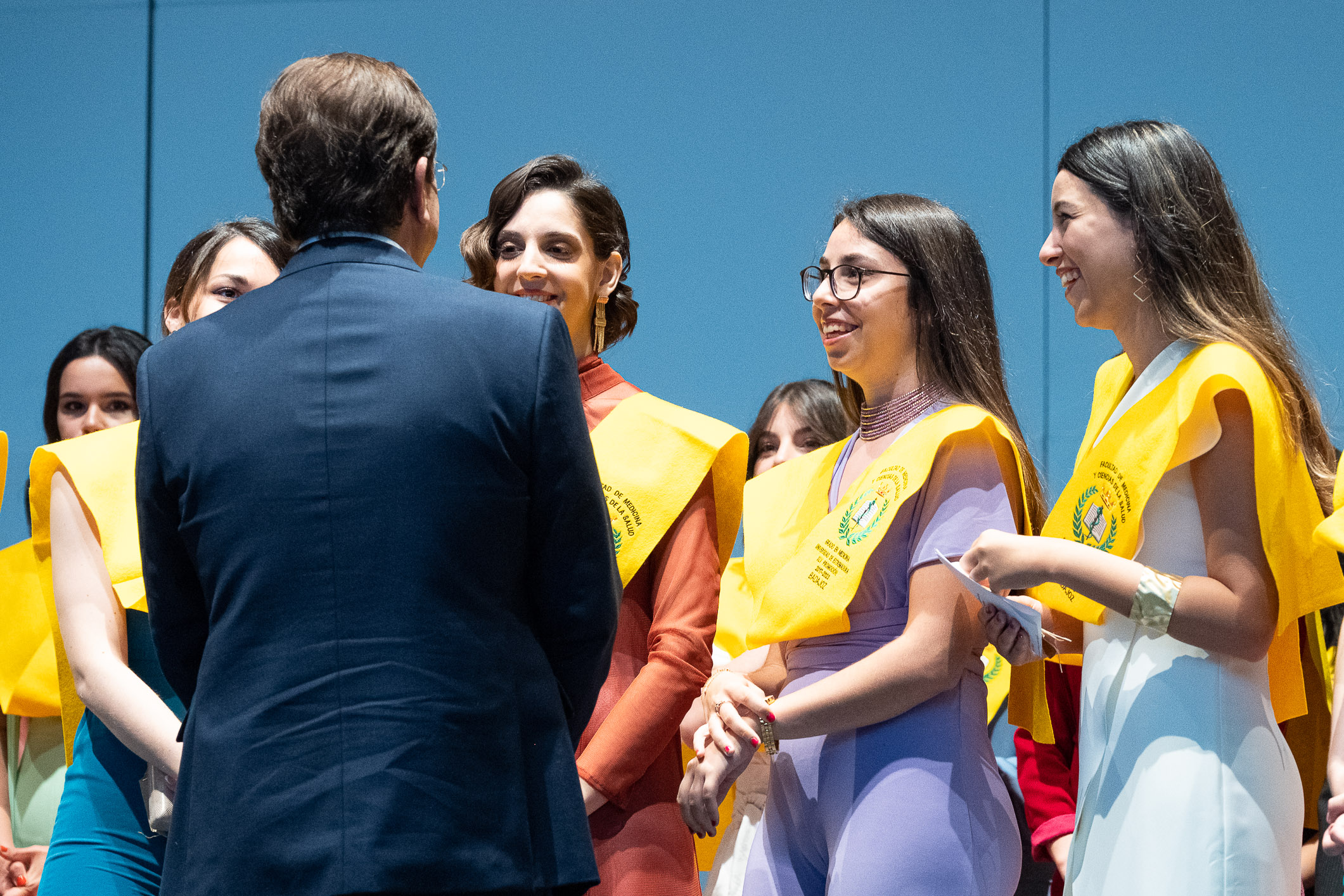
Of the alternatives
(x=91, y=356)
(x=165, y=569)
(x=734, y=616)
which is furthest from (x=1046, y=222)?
(x=165, y=569)

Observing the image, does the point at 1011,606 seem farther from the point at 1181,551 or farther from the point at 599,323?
the point at 599,323

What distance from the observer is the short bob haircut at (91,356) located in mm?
2404

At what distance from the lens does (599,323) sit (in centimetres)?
214

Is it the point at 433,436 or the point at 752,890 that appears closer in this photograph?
the point at 433,436

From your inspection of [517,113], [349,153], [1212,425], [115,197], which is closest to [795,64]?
[517,113]

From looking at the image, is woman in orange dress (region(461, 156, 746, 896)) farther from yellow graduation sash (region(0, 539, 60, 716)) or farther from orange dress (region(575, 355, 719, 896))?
yellow graduation sash (region(0, 539, 60, 716))

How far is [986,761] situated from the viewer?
164 cm

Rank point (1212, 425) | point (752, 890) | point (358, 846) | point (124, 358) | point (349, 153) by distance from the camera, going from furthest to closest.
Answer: point (124, 358) < point (752, 890) < point (1212, 425) < point (349, 153) < point (358, 846)

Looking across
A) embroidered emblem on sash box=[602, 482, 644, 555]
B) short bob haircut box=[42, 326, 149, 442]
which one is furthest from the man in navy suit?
short bob haircut box=[42, 326, 149, 442]

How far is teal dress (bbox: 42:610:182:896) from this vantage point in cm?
164

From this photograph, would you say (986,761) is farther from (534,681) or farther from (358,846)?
(358,846)

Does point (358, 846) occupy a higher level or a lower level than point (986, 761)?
higher

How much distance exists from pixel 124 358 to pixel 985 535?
62.0 inches

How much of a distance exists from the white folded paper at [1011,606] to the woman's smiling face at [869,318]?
38 cm
